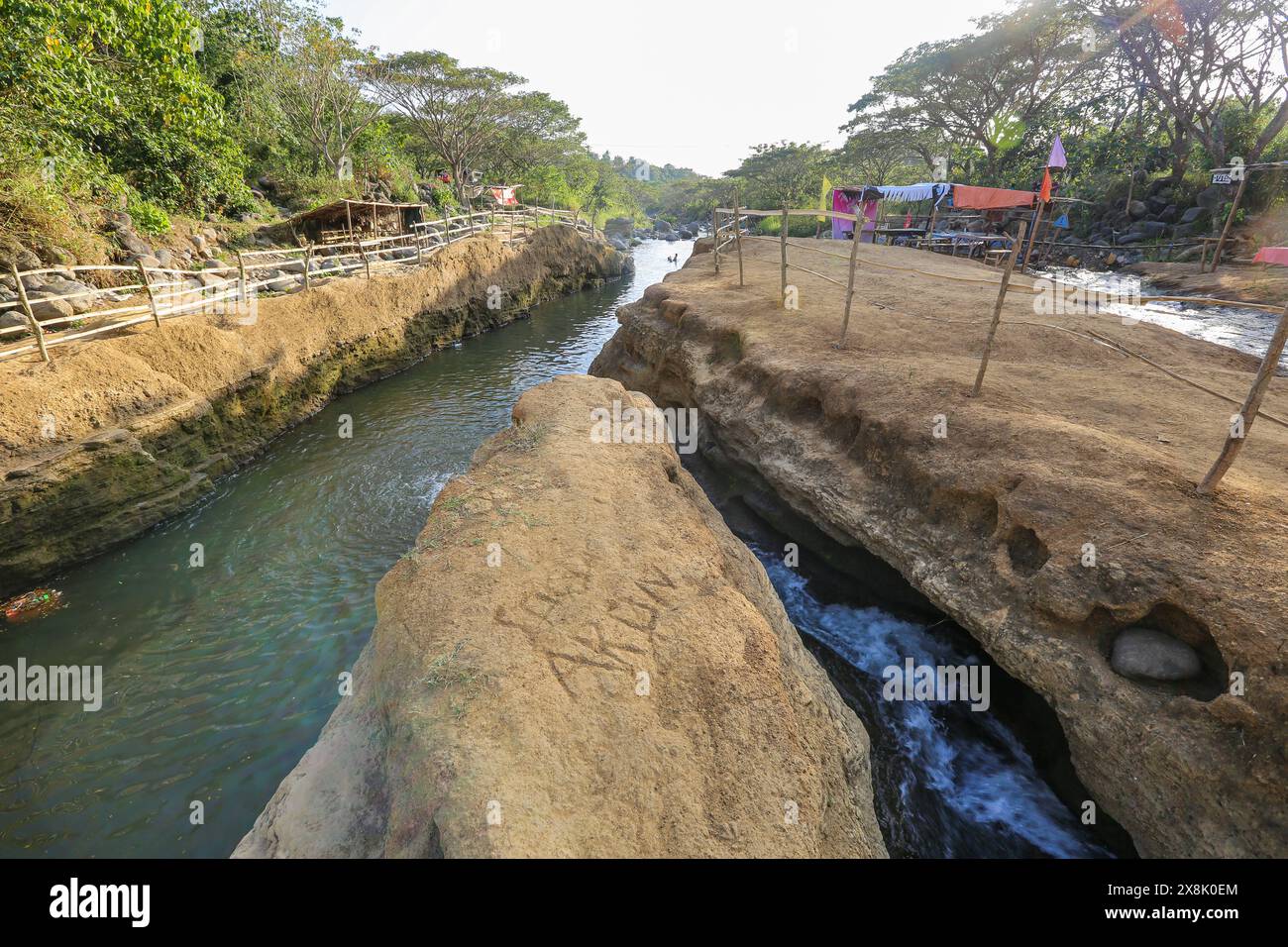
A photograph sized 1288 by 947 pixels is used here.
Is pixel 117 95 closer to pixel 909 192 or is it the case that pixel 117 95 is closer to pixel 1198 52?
pixel 909 192

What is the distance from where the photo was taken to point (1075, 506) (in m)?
5.20

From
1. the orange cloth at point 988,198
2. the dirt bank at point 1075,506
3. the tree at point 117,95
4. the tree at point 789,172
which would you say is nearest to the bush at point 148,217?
the tree at point 117,95

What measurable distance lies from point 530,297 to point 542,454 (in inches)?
892

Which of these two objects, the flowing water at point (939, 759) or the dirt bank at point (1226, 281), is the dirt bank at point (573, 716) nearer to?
the flowing water at point (939, 759)

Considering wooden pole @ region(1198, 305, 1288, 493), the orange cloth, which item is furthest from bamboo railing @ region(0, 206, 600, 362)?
the orange cloth

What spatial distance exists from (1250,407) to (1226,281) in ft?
57.1

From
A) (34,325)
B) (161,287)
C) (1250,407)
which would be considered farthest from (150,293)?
(1250,407)

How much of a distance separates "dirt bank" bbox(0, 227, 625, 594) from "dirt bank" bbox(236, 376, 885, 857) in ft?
22.2

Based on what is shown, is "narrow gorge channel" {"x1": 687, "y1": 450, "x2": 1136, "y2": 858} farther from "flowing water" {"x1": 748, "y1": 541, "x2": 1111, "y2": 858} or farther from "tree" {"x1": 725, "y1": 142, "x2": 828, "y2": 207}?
"tree" {"x1": 725, "y1": 142, "x2": 828, "y2": 207}

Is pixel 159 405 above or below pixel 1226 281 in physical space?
below

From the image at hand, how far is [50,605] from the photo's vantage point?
750 centimetres

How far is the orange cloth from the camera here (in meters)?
21.4
